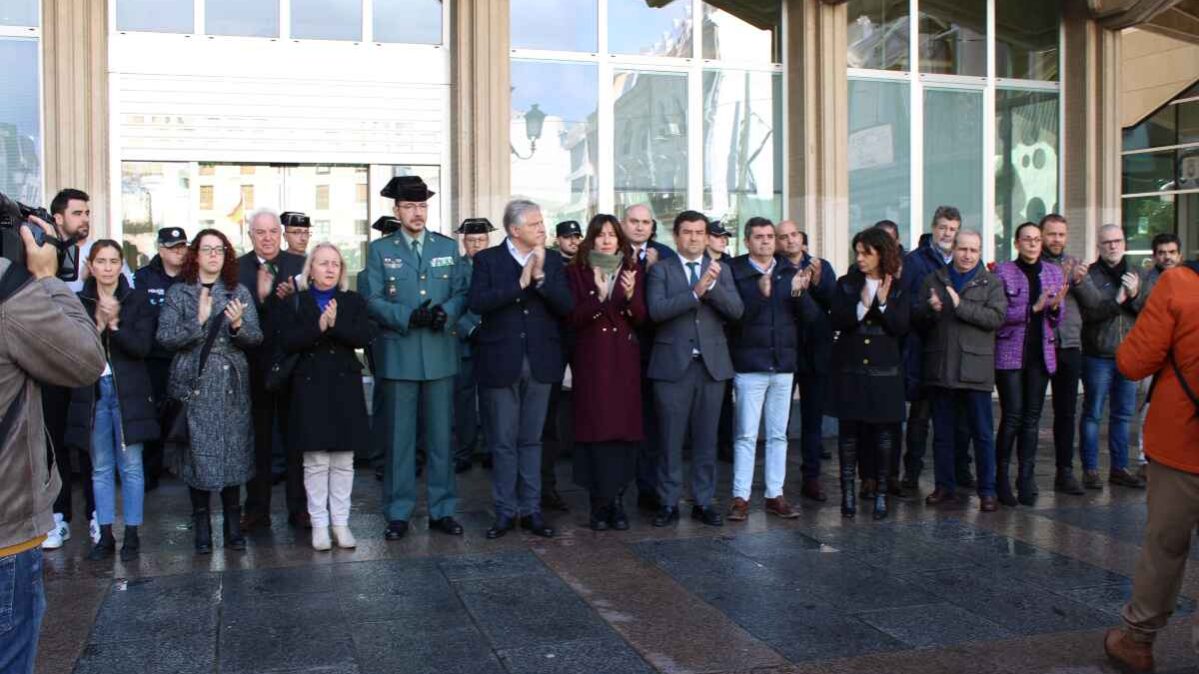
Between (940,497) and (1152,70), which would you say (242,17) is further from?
(1152,70)

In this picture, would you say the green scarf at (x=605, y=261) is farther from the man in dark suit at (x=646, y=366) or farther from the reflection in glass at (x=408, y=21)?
the reflection in glass at (x=408, y=21)

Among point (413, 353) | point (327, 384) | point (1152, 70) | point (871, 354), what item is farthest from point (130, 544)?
point (1152, 70)

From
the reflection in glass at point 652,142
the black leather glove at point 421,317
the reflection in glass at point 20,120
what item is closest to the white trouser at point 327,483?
the black leather glove at point 421,317

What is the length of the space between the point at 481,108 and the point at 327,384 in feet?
17.2

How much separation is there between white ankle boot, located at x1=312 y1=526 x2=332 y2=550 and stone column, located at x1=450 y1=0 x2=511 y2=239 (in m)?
5.09

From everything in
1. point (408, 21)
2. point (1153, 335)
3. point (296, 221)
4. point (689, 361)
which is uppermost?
point (408, 21)

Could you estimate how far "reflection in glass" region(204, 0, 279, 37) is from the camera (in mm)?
10727

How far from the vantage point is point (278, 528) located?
7195 millimetres

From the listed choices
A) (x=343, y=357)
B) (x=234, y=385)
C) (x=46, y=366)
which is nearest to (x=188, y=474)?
(x=234, y=385)

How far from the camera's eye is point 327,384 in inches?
259

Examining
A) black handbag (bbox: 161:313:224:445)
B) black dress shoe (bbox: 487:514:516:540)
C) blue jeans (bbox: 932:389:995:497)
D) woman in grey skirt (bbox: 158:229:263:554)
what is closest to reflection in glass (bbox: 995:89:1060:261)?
blue jeans (bbox: 932:389:995:497)

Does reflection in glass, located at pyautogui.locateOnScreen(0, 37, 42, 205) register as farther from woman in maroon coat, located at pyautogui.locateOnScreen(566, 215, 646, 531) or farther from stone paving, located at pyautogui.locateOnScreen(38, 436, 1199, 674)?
woman in maroon coat, located at pyautogui.locateOnScreen(566, 215, 646, 531)

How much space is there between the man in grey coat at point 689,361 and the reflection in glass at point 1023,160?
7.66 m

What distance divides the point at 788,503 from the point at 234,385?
12.1ft
